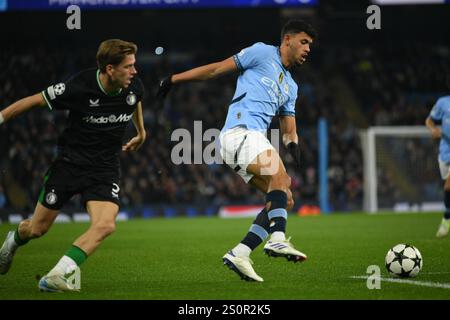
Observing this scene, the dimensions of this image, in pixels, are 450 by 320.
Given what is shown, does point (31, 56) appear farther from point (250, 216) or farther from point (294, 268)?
point (294, 268)

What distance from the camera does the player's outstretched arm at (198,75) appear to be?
712 centimetres

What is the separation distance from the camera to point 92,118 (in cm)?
687

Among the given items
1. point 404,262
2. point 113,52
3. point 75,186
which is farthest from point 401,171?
point 113,52

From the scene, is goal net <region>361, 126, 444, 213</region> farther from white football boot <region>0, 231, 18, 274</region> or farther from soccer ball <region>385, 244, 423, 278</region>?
white football boot <region>0, 231, 18, 274</region>

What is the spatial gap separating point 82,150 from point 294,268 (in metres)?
2.65

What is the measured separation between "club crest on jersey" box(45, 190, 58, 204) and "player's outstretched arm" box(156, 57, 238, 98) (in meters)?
1.18

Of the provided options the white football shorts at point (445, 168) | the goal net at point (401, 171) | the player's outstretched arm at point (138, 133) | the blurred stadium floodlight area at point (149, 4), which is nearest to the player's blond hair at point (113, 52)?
the player's outstretched arm at point (138, 133)

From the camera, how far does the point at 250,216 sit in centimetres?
2197

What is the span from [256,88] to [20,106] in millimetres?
2108

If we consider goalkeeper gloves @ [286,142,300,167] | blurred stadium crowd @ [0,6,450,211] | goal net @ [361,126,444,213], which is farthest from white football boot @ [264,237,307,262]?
goal net @ [361,126,444,213]

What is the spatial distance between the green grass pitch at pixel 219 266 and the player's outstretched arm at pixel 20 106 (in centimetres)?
135

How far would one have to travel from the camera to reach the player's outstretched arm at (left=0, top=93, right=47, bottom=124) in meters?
6.32

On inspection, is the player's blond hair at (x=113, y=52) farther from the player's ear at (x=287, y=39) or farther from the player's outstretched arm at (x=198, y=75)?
the player's ear at (x=287, y=39)

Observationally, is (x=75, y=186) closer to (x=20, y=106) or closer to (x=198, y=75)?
(x=20, y=106)
